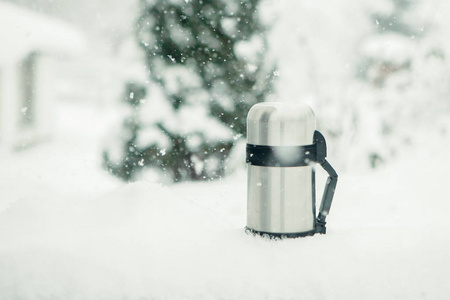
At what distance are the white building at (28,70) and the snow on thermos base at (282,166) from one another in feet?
33.5

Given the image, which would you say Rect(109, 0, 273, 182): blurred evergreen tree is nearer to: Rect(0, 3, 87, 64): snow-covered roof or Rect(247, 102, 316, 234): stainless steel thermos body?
Rect(247, 102, 316, 234): stainless steel thermos body

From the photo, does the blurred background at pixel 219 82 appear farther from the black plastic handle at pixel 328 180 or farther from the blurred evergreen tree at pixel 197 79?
the black plastic handle at pixel 328 180

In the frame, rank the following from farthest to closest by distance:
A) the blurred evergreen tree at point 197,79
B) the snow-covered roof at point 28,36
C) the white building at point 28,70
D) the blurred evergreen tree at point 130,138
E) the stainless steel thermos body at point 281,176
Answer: the white building at point 28,70 → the snow-covered roof at point 28,36 → the blurred evergreen tree at point 130,138 → the blurred evergreen tree at point 197,79 → the stainless steel thermos body at point 281,176

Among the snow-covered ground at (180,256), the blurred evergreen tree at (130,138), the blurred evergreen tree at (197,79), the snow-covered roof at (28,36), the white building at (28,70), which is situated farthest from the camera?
the white building at (28,70)

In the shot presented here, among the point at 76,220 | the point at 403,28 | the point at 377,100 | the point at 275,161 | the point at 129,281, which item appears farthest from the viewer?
the point at 403,28

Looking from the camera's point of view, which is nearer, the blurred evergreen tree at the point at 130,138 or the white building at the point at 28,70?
the blurred evergreen tree at the point at 130,138

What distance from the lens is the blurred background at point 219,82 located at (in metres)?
5.57

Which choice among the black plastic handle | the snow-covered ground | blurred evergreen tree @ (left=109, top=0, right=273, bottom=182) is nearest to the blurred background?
blurred evergreen tree @ (left=109, top=0, right=273, bottom=182)

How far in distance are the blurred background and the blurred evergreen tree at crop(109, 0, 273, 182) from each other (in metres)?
0.01

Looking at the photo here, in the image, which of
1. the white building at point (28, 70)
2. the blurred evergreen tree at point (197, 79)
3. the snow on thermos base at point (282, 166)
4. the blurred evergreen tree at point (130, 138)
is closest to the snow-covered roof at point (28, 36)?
the white building at point (28, 70)

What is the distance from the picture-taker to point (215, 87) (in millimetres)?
5625

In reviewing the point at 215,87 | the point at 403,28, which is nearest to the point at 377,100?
the point at 403,28

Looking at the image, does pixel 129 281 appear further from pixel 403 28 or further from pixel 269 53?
pixel 403 28

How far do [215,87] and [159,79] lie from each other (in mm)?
660
